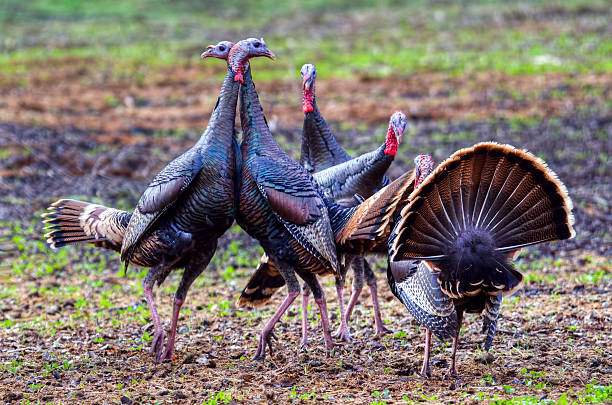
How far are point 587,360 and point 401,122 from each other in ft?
7.56

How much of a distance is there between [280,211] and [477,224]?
1422 millimetres

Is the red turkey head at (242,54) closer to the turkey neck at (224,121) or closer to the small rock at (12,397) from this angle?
the turkey neck at (224,121)

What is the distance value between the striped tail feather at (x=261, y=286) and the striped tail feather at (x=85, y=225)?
3.59 ft

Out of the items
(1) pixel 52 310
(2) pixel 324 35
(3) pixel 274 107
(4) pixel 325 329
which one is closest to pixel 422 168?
(4) pixel 325 329

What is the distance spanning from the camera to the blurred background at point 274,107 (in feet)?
24.2

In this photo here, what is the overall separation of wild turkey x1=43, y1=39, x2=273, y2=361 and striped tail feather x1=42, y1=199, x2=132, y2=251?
2.2 inches

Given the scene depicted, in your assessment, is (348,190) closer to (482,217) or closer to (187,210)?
(187,210)

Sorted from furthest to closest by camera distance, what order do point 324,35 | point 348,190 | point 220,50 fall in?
point 324,35 → point 348,190 → point 220,50

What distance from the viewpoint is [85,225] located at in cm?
644

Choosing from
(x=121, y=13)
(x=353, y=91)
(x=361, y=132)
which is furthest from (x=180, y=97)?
(x=121, y=13)

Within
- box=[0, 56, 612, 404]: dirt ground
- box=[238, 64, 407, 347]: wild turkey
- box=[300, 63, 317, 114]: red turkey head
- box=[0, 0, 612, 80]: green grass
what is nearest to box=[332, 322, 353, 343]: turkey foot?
box=[238, 64, 407, 347]: wild turkey

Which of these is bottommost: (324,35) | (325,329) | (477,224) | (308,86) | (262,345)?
(262,345)

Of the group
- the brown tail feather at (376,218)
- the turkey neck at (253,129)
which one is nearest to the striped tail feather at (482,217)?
the brown tail feather at (376,218)

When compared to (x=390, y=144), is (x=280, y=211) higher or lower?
lower
